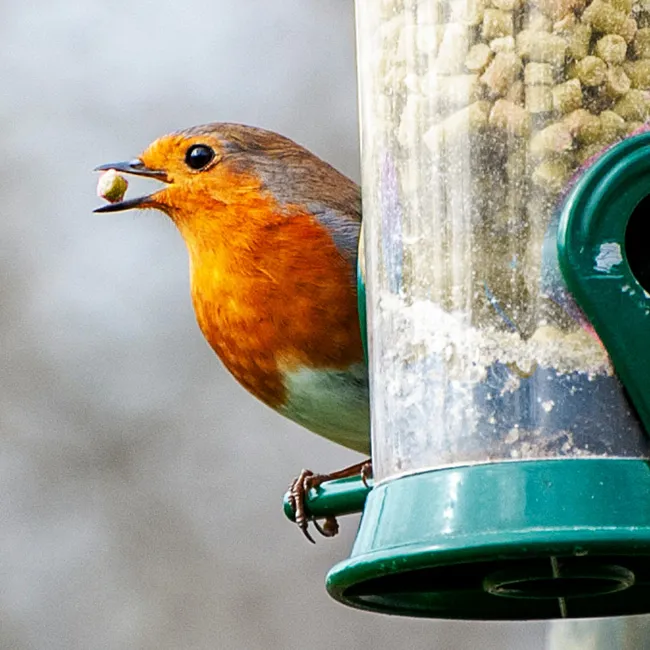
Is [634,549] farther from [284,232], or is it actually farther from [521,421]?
[284,232]

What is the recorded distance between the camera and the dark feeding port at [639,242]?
3.40 metres

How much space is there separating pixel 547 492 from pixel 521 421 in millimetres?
187

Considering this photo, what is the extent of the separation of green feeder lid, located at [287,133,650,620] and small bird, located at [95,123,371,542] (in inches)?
33.0

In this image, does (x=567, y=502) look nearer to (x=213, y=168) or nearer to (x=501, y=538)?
(x=501, y=538)

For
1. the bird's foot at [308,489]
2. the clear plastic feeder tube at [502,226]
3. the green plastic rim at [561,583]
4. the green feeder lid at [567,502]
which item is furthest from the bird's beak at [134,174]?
the green plastic rim at [561,583]

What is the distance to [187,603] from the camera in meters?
10.1

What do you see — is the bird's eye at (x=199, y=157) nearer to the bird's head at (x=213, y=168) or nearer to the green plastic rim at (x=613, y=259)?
the bird's head at (x=213, y=168)

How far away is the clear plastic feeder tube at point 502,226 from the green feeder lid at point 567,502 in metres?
0.05

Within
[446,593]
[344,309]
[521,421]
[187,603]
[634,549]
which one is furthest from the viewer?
[187,603]

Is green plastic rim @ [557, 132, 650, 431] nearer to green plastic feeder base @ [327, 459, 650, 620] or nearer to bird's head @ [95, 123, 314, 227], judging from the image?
green plastic feeder base @ [327, 459, 650, 620]

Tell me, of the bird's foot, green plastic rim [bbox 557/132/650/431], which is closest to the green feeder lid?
green plastic rim [bbox 557/132/650/431]

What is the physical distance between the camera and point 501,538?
10.3 ft

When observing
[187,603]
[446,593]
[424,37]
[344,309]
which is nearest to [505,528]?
[446,593]

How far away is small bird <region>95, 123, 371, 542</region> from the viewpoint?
180 inches
